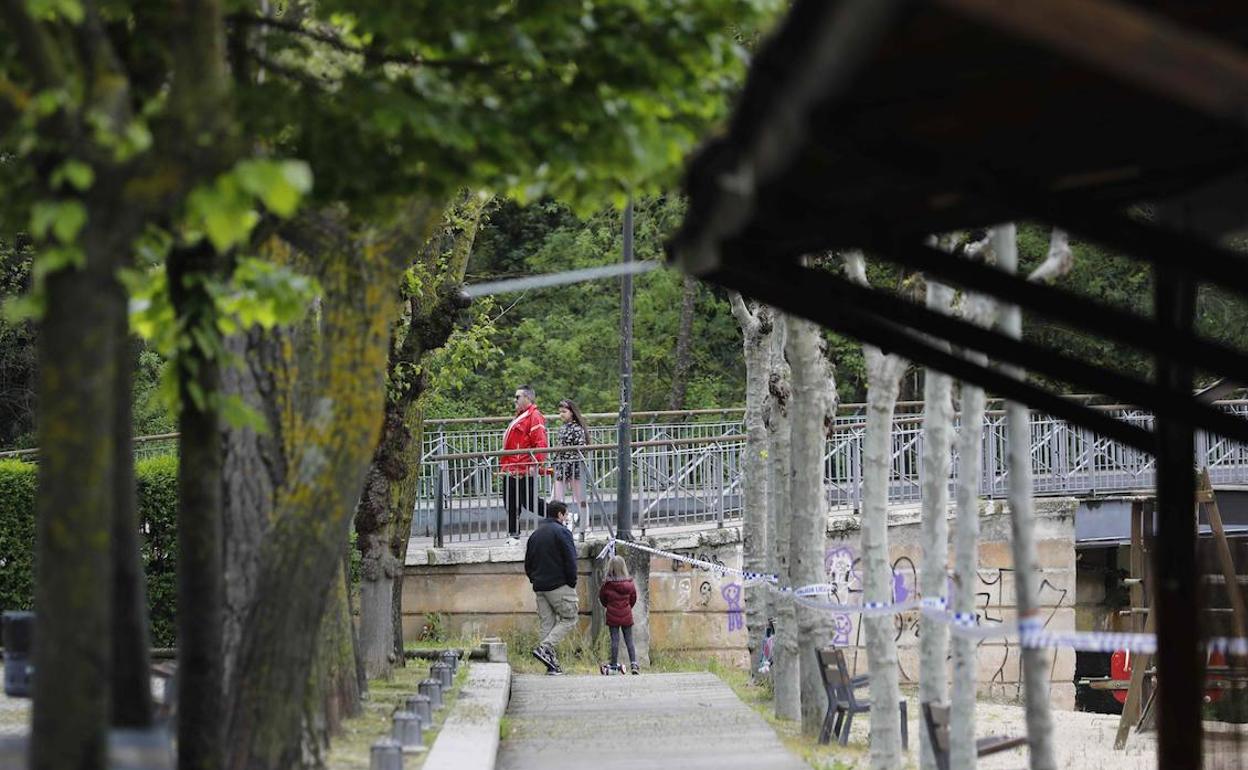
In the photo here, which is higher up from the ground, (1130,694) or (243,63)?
(243,63)

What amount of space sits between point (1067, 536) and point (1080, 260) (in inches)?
461

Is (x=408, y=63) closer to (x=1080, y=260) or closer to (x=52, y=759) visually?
(x=52, y=759)

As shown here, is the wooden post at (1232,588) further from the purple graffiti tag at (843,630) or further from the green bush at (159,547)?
the green bush at (159,547)

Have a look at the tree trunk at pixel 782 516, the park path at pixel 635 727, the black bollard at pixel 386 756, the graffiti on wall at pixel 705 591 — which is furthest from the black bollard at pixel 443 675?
the graffiti on wall at pixel 705 591

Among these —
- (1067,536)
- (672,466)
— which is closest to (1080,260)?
(1067,536)

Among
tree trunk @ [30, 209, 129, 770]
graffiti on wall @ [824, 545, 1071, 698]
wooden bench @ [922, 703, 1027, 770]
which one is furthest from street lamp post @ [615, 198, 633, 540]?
tree trunk @ [30, 209, 129, 770]

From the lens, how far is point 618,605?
66.6ft

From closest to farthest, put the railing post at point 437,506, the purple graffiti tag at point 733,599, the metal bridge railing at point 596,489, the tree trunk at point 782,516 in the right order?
the tree trunk at point 782,516 → the railing post at point 437,506 → the purple graffiti tag at point 733,599 → the metal bridge railing at point 596,489

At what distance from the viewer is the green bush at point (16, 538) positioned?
1962 centimetres

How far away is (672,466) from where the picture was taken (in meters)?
26.4

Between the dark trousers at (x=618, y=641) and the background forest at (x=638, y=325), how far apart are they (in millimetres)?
15666

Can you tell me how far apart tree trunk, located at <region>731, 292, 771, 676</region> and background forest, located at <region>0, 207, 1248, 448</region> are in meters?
16.5

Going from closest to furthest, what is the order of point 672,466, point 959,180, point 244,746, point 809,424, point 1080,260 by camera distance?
point 959,180 → point 244,746 → point 809,424 → point 672,466 → point 1080,260

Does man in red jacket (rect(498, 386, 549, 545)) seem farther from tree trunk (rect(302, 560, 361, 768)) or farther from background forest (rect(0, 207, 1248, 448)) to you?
background forest (rect(0, 207, 1248, 448))
